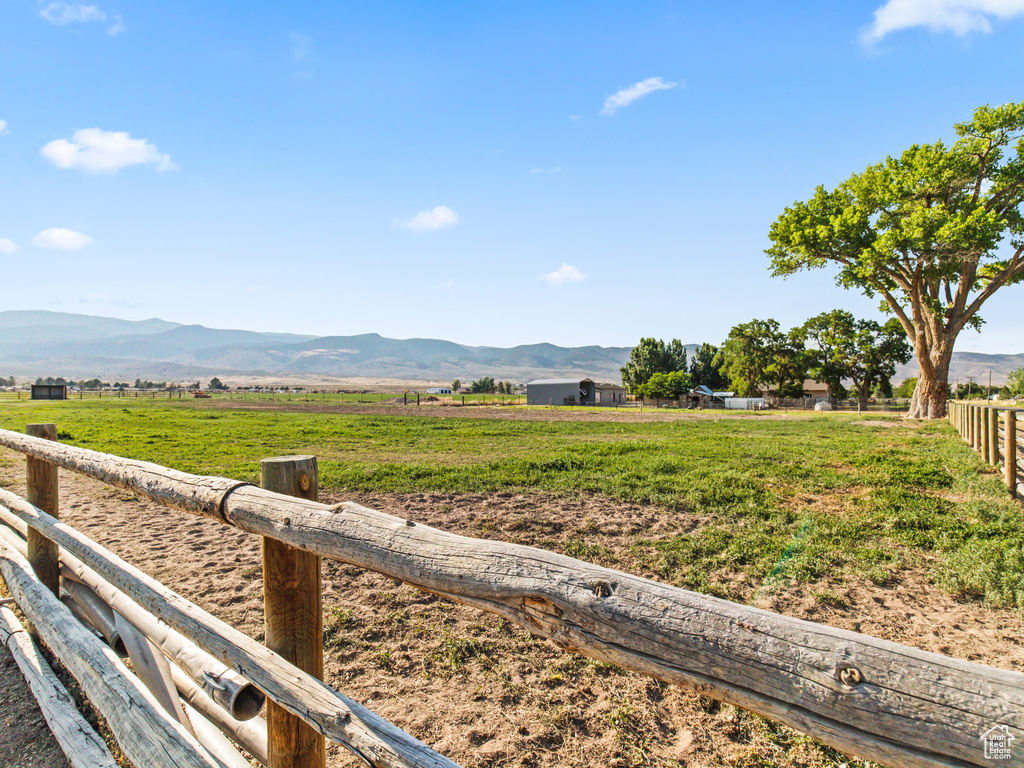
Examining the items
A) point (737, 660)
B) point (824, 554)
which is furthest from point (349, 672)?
point (824, 554)

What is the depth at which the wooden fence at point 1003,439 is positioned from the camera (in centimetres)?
854

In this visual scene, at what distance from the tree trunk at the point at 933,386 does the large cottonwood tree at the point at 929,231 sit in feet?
0.17

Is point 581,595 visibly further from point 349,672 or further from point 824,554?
point 824,554

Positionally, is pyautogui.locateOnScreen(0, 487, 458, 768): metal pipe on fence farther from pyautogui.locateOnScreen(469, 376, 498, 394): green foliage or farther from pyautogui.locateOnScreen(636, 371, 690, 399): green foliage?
pyautogui.locateOnScreen(469, 376, 498, 394): green foliage

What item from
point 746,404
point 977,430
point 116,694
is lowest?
point 746,404

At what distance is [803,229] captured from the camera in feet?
93.4

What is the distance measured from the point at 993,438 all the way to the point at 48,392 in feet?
216

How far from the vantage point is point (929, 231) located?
2394 cm

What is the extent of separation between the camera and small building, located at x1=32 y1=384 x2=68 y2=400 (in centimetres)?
4934

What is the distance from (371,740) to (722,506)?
7338mm

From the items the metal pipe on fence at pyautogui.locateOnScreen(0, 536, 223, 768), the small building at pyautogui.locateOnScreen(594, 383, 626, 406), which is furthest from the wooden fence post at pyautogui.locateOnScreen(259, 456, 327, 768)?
the small building at pyautogui.locateOnScreen(594, 383, 626, 406)

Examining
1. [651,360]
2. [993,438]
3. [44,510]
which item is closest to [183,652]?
[44,510]

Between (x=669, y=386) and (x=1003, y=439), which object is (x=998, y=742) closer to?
(x=1003, y=439)

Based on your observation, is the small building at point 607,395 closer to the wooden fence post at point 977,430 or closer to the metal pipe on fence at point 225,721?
the wooden fence post at point 977,430
